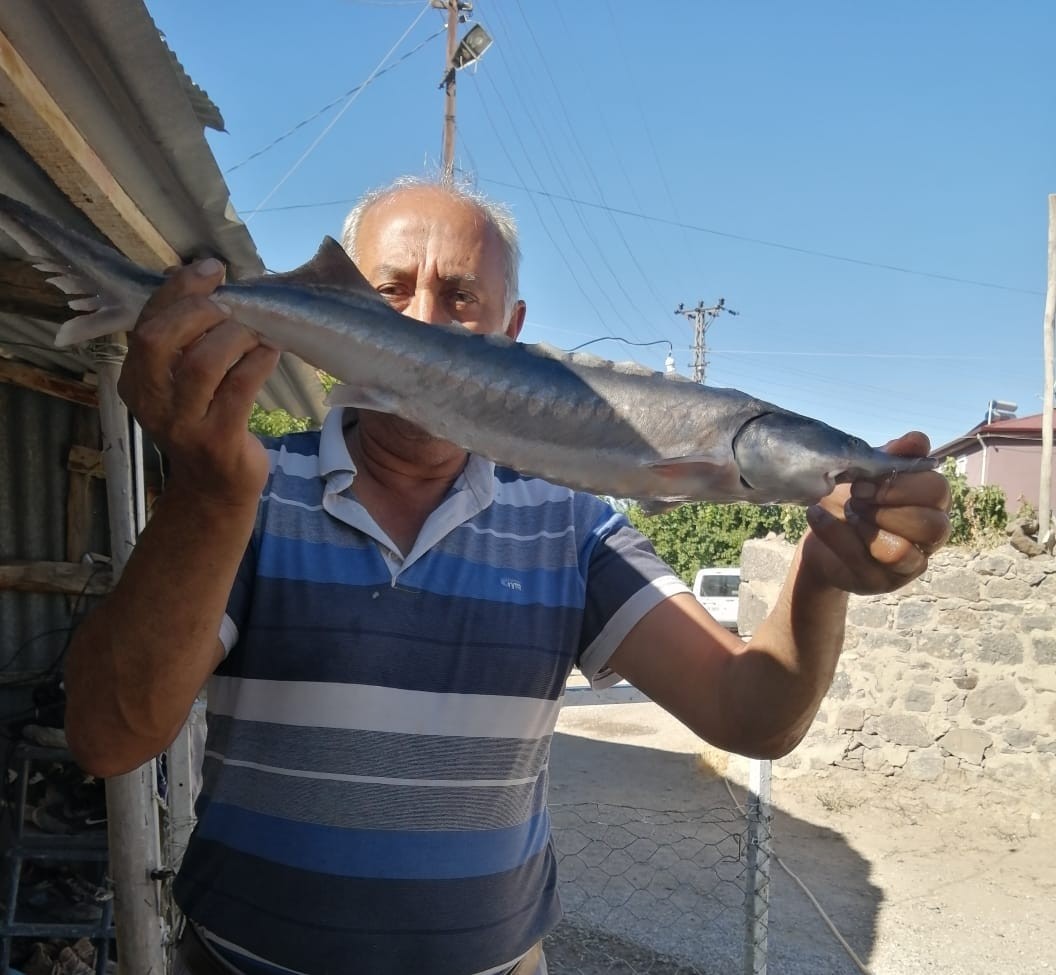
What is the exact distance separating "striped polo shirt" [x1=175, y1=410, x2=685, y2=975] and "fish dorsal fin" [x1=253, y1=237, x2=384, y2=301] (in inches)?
17.7

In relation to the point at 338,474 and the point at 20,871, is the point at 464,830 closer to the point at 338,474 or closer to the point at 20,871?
the point at 338,474

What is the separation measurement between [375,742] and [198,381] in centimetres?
84

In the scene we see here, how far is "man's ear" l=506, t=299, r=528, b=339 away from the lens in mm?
2461

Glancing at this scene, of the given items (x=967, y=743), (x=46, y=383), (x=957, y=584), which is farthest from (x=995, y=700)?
(x=46, y=383)

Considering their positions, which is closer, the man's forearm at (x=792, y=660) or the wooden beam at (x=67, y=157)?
the man's forearm at (x=792, y=660)

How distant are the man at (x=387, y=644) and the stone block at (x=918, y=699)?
789 centimetres

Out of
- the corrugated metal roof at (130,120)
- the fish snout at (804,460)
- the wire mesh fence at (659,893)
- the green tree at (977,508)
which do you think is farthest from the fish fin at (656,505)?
the green tree at (977,508)

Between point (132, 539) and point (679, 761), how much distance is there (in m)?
8.58

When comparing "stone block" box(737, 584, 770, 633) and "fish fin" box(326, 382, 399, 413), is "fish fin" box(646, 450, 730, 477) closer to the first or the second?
"fish fin" box(326, 382, 399, 413)

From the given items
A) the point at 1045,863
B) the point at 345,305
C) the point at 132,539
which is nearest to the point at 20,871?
the point at 132,539

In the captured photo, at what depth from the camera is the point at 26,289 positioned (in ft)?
11.6

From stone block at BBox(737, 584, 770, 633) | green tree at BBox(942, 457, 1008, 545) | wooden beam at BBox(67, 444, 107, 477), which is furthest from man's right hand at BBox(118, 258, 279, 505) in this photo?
green tree at BBox(942, 457, 1008, 545)

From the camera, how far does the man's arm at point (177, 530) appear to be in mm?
1541

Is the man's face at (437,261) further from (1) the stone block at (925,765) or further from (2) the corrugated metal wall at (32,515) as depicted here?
(1) the stone block at (925,765)
